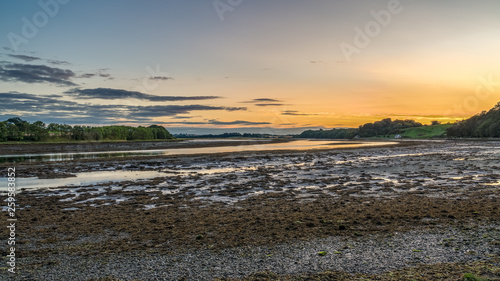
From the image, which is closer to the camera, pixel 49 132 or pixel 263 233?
pixel 263 233

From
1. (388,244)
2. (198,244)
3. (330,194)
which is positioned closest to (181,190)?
(330,194)

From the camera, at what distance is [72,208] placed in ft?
51.8

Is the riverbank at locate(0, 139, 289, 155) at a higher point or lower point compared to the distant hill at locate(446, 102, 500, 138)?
lower

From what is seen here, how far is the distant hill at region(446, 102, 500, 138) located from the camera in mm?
→ 124812

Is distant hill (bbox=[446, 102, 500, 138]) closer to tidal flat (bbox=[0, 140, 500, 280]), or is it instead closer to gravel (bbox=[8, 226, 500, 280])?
tidal flat (bbox=[0, 140, 500, 280])

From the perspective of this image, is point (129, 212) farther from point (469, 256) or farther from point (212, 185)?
point (469, 256)

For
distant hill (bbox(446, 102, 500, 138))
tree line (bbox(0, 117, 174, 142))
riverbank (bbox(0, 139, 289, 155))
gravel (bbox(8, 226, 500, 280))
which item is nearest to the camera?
gravel (bbox(8, 226, 500, 280))

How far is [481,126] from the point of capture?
130 metres

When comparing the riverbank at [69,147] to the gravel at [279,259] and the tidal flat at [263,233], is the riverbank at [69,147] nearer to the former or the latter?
the tidal flat at [263,233]

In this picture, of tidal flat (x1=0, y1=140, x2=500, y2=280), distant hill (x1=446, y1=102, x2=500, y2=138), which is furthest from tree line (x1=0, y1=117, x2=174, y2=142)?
distant hill (x1=446, y1=102, x2=500, y2=138)

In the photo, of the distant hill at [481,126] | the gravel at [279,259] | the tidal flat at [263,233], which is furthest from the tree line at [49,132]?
the distant hill at [481,126]

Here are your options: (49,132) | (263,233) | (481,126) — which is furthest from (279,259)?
(481,126)

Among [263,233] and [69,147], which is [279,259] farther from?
[69,147]

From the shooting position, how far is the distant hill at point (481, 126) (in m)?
125
